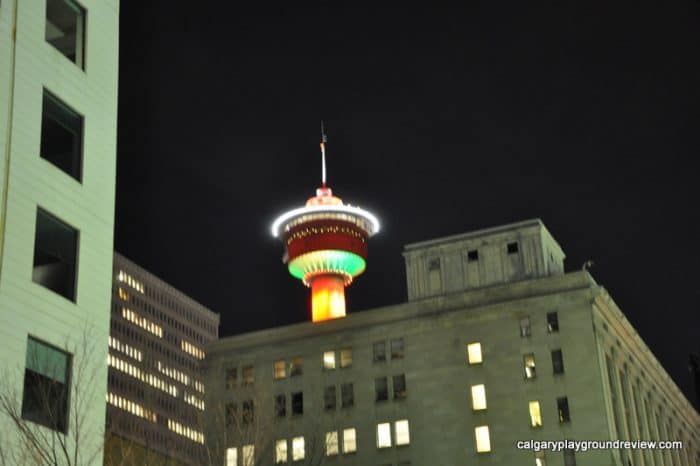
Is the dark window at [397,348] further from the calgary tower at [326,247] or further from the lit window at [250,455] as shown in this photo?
the calgary tower at [326,247]

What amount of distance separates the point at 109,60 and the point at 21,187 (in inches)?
319

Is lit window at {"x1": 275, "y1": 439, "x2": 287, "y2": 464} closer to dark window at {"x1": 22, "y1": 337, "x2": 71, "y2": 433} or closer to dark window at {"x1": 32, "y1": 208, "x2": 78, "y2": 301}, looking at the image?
dark window at {"x1": 32, "y1": 208, "x2": 78, "y2": 301}

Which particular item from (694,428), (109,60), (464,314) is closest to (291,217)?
(464,314)

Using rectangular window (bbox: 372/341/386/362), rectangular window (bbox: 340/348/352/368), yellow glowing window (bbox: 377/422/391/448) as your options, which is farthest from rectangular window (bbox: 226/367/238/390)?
yellow glowing window (bbox: 377/422/391/448)

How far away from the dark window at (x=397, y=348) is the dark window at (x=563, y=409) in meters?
17.3

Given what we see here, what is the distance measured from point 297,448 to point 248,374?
11.5 meters

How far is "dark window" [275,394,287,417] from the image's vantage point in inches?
4402

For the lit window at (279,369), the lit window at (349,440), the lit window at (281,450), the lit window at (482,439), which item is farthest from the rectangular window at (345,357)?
the lit window at (482,439)

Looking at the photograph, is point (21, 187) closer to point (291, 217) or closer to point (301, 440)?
point (301, 440)

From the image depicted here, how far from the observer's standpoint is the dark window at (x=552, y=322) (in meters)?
106

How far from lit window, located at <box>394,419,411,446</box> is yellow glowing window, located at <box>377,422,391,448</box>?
71cm

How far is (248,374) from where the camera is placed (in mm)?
117438

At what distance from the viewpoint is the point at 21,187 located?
33312mm

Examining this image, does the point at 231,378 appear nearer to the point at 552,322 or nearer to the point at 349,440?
the point at 349,440
